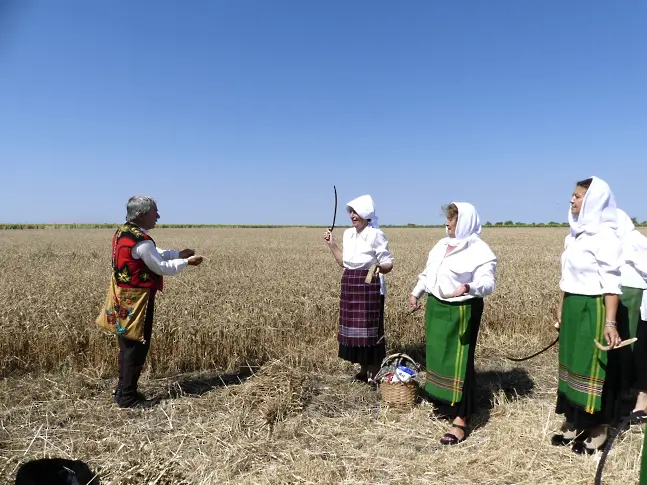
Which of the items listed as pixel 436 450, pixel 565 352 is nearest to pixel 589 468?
pixel 565 352

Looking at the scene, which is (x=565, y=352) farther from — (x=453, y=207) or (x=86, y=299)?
(x=86, y=299)

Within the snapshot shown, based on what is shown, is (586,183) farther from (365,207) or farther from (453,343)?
(365,207)

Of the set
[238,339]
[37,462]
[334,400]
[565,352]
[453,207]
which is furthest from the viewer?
[238,339]

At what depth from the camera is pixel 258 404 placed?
4.59 meters

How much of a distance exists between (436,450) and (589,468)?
1153mm

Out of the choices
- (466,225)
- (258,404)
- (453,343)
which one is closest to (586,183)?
(466,225)

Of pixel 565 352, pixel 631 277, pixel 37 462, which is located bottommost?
pixel 37 462

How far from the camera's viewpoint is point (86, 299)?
7.36m

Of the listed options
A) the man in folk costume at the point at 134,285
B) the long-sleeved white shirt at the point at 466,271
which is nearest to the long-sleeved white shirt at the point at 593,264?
the long-sleeved white shirt at the point at 466,271

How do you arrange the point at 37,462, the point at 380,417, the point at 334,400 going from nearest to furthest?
the point at 37,462 → the point at 380,417 → the point at 334,400

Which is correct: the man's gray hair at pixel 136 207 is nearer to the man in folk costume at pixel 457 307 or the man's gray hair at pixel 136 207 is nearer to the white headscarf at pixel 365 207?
the white headscarf at pixel 365 207

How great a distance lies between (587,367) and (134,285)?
409 cm

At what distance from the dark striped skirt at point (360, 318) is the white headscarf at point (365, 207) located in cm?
60

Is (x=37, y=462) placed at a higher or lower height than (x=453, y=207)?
lower
